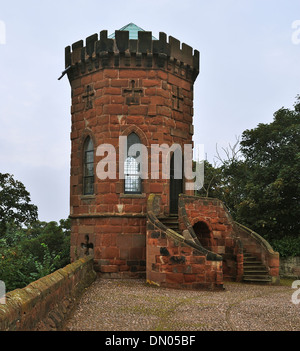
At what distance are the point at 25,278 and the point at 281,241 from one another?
1084 cm

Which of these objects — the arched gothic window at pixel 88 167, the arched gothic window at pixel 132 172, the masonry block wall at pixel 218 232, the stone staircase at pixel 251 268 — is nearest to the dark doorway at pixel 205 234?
the masonry block wall at pixel 218 232

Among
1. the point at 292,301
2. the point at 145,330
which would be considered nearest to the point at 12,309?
the point at 145,330

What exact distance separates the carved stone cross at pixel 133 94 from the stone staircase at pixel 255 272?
277 inches

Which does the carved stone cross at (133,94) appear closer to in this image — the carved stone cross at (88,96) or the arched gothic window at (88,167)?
the carved stone cross at (88,96)

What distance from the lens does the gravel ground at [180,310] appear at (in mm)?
6605

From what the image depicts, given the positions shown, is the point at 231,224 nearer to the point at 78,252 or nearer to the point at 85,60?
the point at 78,252

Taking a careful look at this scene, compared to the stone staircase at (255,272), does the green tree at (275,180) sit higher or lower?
higher

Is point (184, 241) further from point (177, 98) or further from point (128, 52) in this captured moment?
point (128, 52)

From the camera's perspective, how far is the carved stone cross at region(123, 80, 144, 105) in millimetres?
13625

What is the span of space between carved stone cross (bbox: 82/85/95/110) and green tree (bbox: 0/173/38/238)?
1375 cm

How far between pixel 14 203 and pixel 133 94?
15574 mm

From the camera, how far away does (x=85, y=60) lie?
14.2 metres

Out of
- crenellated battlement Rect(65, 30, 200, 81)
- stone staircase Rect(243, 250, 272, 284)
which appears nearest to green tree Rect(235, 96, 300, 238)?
stone staircase Rect(243, 250, 272, 284)

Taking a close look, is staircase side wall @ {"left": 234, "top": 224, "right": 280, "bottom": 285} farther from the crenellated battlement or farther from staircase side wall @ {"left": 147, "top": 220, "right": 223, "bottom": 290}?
the crenellated battlement
